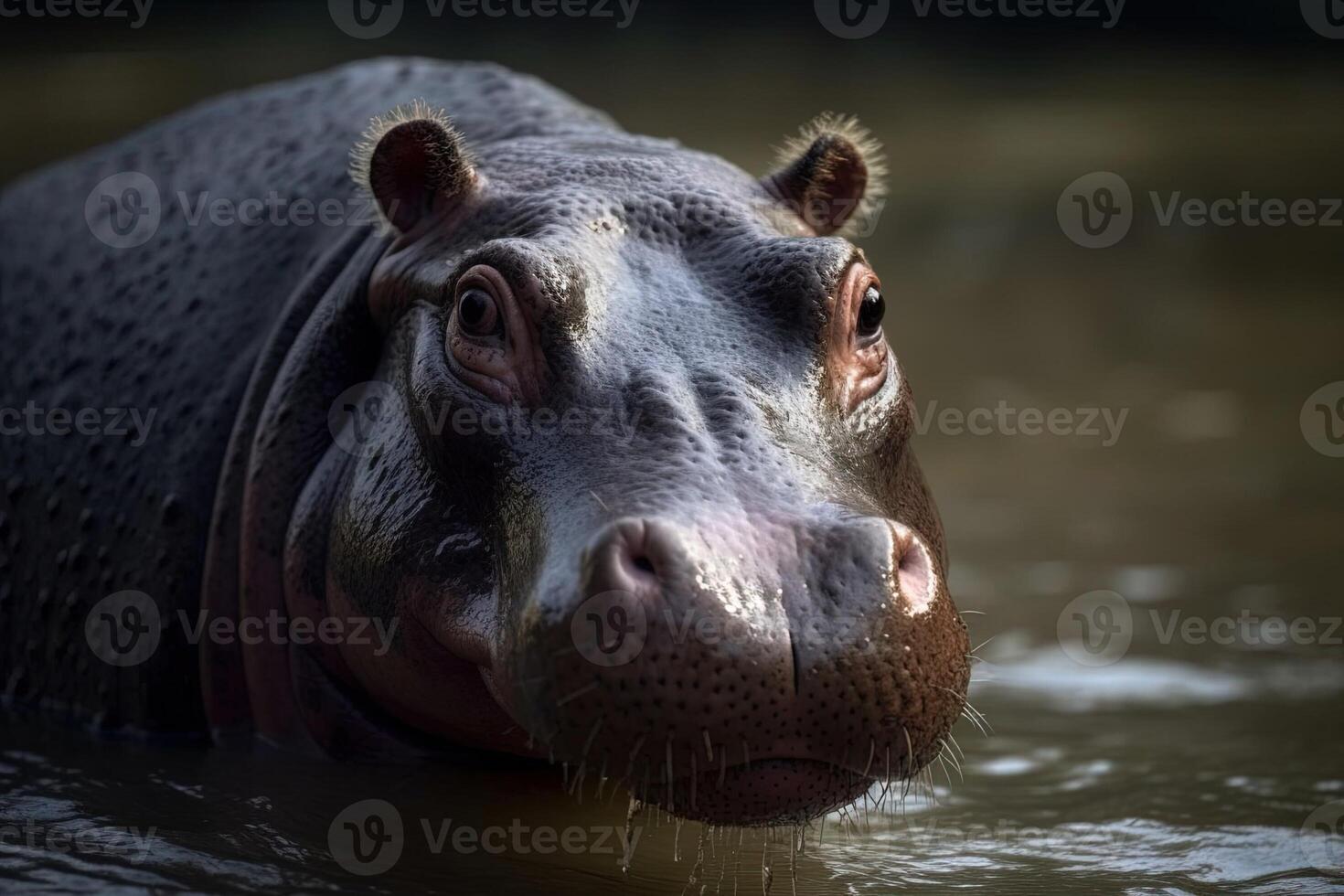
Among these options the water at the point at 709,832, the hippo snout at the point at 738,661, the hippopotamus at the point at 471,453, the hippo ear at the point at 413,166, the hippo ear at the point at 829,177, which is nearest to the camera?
the hippo snout at the point at 738,661

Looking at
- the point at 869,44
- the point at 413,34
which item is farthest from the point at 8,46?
the point at 869,44

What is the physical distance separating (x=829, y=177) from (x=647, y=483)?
162 cm

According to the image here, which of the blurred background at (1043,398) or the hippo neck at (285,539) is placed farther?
the hippo neck at (285,539)

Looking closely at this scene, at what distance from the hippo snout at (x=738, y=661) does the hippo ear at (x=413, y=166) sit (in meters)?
1.46

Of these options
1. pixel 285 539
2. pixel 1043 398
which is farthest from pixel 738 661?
pixel 1043 398

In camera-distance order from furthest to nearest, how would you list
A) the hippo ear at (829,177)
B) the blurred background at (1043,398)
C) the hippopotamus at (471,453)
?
1. the hippo ear at (829,177)
2. the blurred background at (1043,398)
3. the hippopotamus at (471,453)

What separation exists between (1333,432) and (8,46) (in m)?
13.1

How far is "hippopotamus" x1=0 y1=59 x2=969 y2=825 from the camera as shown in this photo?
2.92 m

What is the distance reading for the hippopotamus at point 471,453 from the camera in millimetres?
2922

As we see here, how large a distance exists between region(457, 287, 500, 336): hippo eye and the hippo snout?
2.64 feet

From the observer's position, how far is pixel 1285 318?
11.9 m

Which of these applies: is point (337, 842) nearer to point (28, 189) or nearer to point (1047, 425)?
point (28, 189)

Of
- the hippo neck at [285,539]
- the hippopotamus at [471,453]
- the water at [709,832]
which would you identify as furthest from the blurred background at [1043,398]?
the hippopotamus at [471,453]

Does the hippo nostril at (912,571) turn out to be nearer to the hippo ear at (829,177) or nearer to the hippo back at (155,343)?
the hippo ear at (829,177)
